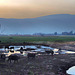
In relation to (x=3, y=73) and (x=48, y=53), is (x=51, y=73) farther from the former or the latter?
(x=48, y=53)

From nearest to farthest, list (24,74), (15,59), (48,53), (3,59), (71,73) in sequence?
(24,74), (71,73), (15,59), (3,59), (48,53)

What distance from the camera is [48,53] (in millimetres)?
26438

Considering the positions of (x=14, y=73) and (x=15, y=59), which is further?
(x=15, y=59)

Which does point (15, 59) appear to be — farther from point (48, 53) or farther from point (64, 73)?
point (48, 53)

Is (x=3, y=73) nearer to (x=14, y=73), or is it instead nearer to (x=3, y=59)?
(x=14, y=73)

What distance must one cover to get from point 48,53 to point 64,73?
12.8 meters

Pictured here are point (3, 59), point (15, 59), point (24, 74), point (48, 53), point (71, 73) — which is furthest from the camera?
point (48, 53)

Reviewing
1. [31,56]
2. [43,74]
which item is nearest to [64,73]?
[43,74]

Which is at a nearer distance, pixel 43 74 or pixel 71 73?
pixel 43 74

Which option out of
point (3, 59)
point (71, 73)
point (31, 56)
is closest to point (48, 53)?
point (31, 56)

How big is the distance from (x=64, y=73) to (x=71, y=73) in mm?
724

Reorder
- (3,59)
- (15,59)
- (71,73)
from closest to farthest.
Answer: (71,73) < (15,59) < (3,59)

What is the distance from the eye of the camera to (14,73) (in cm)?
1330

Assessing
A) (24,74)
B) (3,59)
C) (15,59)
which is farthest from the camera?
(3,59)
